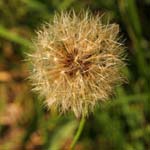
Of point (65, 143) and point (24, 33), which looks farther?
point (24, 33)

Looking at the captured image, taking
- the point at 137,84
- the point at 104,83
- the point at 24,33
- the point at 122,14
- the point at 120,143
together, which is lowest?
the point at 120,143

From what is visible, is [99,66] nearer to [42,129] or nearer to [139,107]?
[139,107]

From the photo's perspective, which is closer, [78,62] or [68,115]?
[78,62]

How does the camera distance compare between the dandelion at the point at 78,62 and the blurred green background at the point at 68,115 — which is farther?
the blurred green background at the point at 68,115

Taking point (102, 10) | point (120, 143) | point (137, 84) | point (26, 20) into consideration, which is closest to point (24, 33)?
point (26, 20)
